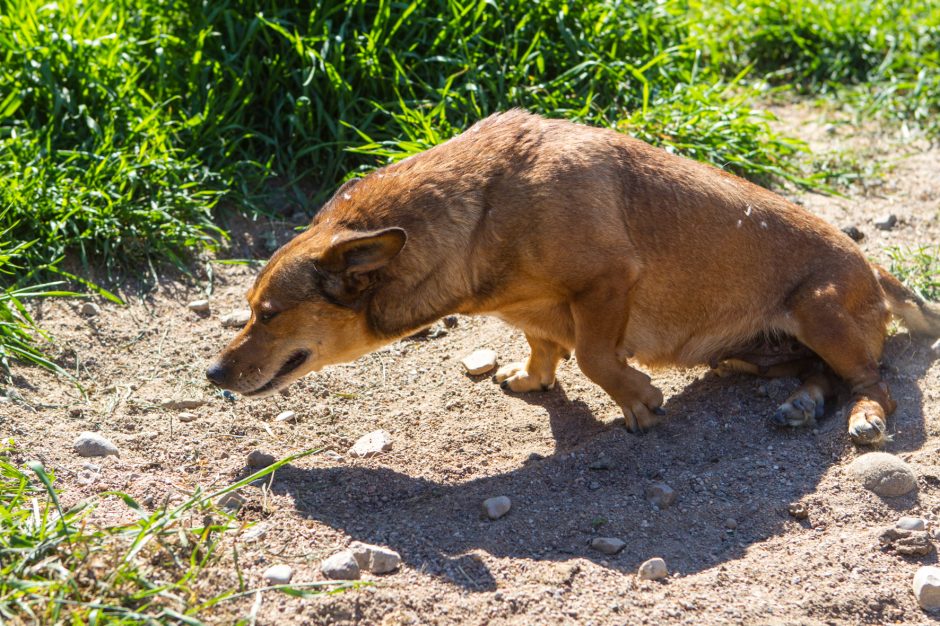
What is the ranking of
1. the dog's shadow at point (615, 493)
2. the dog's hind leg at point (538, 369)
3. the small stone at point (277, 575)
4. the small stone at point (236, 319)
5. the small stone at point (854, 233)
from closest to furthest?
the small stone at point (277, 575) < the dog's shadow at point (615, 493) < the dog's hind leg at point (538, 369) < the small stone at point (236, 319) < the small stone at point (854, 233)

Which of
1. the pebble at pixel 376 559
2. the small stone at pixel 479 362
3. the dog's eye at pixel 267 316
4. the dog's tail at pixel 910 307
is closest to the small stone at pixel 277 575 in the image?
the pebble at pixel 376 559

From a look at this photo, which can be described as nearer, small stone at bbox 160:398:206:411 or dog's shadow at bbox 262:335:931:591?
dog's shadow at bbox 262:335:931:591

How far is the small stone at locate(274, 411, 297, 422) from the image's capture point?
5492 mm

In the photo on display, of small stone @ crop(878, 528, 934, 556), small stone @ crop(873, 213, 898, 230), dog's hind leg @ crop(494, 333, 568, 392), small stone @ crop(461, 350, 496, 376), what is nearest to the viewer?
small stone @ crop(878, 528, 934, 556)

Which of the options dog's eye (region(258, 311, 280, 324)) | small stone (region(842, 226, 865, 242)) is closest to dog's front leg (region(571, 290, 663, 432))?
dog's eye (region(258, 311, 280, 324))

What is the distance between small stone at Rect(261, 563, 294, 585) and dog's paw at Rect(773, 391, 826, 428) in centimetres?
255

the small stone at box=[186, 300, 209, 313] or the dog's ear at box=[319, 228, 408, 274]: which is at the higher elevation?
the dog's ear at box=[319, 228, 408, 274]

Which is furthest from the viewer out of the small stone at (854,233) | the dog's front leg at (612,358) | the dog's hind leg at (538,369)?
the small stone at (854,233)

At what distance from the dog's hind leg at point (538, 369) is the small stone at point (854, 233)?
226cm

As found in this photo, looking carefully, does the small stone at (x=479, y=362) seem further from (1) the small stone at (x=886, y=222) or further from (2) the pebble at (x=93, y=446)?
(1) the small stone at (x=886, y=222)

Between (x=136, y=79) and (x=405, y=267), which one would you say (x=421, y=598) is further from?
(x=136, y=79)

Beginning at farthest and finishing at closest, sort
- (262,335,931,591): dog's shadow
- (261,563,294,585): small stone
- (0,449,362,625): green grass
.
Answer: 1. (262,335,931,591): dog's shadow
2. (261,563,294,585): small stone
3. (0,449,362,625): green grass

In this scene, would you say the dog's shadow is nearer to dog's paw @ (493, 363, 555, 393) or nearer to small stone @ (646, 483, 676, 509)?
small stone @ (646, 483, 676, 509)

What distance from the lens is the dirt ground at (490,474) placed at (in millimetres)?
3920
